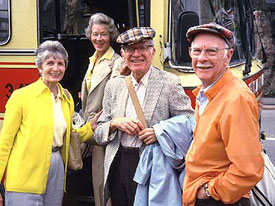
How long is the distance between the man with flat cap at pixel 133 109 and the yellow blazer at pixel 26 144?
399 mm

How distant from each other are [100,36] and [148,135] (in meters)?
1.07

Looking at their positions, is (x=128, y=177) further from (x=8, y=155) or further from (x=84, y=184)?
(x=84, y=184)

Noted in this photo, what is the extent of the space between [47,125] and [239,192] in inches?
57.4

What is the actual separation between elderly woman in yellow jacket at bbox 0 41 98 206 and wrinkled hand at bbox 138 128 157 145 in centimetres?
61

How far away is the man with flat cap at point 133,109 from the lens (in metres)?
2.95

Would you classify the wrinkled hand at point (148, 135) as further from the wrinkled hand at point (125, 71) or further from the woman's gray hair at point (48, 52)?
the woman's gray hair at point (48, 52)

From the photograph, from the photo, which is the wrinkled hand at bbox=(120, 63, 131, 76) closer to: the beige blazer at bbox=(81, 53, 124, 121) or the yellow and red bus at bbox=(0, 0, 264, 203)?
the beige blazer at bbox=(81, 53, 124, 121)

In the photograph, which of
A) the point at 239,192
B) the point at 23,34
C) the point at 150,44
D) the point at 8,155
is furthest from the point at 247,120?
the point at 23,34

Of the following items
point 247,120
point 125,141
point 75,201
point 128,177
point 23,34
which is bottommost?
point 75,201

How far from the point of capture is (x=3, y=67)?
3.94m

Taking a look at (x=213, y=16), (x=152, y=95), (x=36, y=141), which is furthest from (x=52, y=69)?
(x=213, y=16)

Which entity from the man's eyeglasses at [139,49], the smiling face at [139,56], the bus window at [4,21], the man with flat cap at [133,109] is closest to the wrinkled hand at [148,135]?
the man with flat cap at [133,109]

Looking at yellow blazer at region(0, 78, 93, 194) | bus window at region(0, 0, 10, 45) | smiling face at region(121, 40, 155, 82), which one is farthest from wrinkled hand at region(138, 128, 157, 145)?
bus window at region(0, 0, 10, 45)

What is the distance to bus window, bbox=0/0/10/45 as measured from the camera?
3.90 meters
